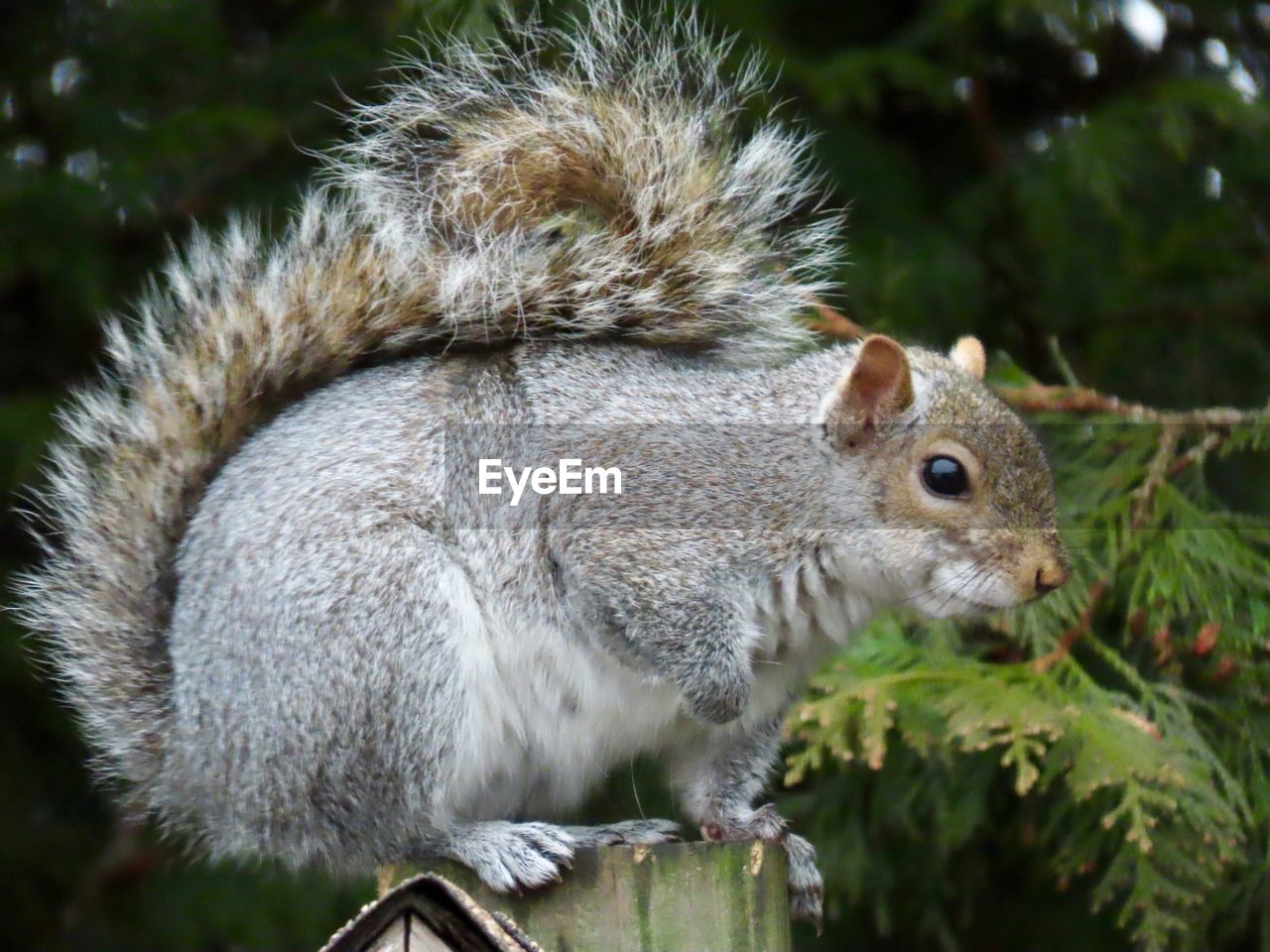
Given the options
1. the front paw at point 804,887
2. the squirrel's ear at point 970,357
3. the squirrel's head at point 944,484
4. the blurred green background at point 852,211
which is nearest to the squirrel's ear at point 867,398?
the squirrel's head at point 944,484

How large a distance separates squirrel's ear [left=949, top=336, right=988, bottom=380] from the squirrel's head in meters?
0.17

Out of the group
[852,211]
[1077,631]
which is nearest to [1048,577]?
[1077,631]

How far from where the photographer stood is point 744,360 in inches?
97.2

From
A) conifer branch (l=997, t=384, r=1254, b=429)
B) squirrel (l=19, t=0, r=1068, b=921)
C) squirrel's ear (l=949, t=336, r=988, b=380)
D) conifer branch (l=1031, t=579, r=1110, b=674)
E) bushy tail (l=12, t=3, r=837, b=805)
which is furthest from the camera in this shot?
conifer branch (l=997, t=384, r=1254, b=429)

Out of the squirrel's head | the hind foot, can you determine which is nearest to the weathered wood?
the hind foot

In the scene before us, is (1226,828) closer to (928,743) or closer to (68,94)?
(928,743)

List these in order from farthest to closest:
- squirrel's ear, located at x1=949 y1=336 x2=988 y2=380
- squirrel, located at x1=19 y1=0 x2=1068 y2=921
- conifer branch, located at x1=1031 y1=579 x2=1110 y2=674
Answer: conifer branch, located at x1=1031 y1=579 x2=1110 y2=674 → squirrel's ear, located at x1=949 y1=336 x2=988 y2=380 → squirrel, located at x1=19 y1=0 x2=1068 y2=921

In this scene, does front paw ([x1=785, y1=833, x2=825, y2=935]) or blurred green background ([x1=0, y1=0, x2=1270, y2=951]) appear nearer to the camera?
front paw ([x1=785, y1=833, x2=825, y2=935])

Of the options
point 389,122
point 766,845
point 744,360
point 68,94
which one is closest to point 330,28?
point 68,94

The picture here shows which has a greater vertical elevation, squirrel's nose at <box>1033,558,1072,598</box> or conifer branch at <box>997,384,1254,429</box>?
conifer branch at <box>997,384,1254,429</box>

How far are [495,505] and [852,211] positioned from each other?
1834 millimetres

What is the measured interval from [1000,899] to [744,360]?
1640 mm

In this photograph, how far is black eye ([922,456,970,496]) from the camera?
6.97 ft

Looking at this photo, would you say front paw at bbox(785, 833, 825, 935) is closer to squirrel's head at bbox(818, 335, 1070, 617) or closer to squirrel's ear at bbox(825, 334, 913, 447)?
squirrel's head at bbox(818, 335, 1070, 617)
